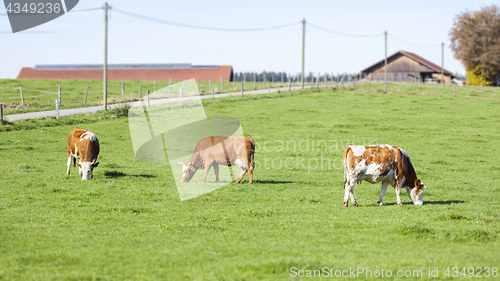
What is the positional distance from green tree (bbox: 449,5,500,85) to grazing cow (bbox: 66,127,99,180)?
79.2 m

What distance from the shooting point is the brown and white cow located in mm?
13836

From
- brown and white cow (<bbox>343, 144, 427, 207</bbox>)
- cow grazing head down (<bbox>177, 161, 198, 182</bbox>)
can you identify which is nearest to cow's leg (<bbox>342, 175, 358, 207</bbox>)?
brown and white cow (<bbox>343, 144, 427, 207</bbox>)

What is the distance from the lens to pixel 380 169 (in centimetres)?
1381

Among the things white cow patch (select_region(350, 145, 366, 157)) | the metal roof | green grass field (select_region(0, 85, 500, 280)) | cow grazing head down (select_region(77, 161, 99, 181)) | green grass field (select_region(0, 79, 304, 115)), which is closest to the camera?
green grass field (select_region(0, 85, 500, 280))

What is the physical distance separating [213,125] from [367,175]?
67.7 feet

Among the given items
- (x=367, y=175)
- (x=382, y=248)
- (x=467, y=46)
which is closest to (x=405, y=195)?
(x=367, y=175)

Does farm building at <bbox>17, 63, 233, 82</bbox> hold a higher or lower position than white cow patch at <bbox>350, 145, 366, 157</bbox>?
higher

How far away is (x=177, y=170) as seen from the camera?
66.8 feet

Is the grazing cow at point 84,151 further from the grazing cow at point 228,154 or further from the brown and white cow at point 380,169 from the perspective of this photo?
the brown and white cow at point 380,169

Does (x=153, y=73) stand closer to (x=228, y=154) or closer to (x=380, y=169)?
(x=228, y=154)

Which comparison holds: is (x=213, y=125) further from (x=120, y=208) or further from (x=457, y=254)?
(x=457, y=254)

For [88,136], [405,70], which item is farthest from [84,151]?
[405,70]

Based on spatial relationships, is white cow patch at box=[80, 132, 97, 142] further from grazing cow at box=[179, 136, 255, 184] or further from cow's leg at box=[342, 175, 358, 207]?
cow's leg at box=[342, 175, 358, 207]

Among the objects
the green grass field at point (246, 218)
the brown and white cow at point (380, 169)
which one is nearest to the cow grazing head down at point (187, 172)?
the green grass field at point (246, 218)
